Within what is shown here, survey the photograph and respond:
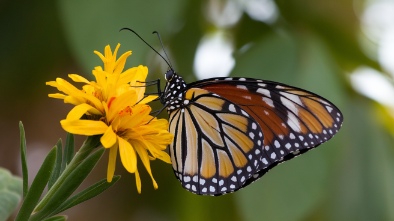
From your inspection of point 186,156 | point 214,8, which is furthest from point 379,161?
point 186,156

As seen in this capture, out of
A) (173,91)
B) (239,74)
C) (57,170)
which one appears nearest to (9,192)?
(57,170)

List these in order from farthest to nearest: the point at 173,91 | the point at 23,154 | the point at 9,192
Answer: the point at 173,91
the point at 9,192
the point at 23,154

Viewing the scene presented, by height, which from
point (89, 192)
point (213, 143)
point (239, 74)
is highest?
point (239, 74)

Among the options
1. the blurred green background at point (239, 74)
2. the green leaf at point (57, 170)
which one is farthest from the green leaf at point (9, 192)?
the blurred green background at point (239, 74)

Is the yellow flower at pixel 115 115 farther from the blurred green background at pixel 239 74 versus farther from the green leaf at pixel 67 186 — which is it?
the blurred green background at pixel 239 74

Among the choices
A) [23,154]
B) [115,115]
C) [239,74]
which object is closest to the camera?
[23,154]

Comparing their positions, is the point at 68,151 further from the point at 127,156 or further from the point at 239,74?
the point at 239,74
